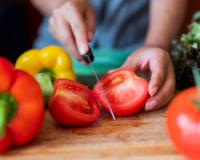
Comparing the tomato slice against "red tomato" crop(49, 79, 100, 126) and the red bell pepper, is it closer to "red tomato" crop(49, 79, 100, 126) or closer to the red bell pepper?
"red tomato" crop(49, 79, 100, 126)

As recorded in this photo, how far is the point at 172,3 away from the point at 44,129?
2.05ft

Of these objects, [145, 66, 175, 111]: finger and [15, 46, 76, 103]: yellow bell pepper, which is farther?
[15, 46, 76, 103]: yellow bell pepper

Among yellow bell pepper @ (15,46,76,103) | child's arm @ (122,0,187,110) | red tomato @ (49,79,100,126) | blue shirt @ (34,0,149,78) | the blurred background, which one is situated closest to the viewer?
red tomato @ (49,79,100,126)

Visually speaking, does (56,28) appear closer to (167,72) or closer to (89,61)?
(89,61)

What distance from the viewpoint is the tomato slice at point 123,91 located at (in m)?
0.86

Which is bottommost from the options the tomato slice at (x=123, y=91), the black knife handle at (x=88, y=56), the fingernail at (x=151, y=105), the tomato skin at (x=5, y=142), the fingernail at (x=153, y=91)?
the fingernail at (x=151, y=105)

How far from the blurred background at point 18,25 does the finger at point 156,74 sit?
2.77 feet

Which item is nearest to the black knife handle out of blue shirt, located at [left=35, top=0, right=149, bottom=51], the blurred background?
blue shirt, located at [left=35, top=0, right=149, bottom=51]

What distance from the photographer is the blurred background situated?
1744 mm

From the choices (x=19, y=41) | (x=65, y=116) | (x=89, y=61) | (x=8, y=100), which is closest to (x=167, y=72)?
(x=89, y=61)

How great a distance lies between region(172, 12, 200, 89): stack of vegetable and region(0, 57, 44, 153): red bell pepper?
1.52 feet

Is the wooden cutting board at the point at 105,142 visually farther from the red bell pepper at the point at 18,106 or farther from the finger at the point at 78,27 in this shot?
the finger at the point at 78,27

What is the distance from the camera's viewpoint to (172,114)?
0.63 meters

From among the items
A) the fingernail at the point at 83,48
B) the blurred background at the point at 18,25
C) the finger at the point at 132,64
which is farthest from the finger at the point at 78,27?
the blurred background at the point at 18,25
